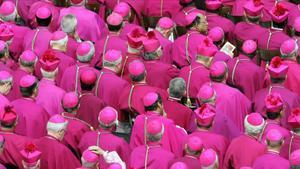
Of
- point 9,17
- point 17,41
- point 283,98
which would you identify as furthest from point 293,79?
point 9,17

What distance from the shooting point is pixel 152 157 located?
53.3ft

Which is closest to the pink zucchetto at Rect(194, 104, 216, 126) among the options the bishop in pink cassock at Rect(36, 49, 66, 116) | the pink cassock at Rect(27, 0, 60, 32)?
the bishop in pink cassock at Rect(36, 49, 66, 116)

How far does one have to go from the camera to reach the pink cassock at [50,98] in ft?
59.9

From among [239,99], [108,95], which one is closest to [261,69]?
[239,99]

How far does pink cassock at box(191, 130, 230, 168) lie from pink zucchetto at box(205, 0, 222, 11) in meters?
4.22

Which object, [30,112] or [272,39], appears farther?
[272,39]

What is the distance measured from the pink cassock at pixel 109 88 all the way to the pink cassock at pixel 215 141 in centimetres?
203

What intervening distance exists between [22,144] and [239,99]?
333 centimetres

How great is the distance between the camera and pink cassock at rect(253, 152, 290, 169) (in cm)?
1591

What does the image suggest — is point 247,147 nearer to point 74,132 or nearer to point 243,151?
point 243,151

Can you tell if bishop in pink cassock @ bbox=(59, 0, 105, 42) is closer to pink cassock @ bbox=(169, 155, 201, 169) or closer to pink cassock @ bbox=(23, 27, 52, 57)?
pink cassock @ bbox=(23, 27, 52, 57)

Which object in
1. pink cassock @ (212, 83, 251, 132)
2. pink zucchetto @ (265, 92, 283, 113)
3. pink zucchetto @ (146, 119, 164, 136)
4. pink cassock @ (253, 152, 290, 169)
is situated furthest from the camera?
pink cassock @ (212, 83, 251, 132)

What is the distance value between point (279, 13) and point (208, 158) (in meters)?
4.36

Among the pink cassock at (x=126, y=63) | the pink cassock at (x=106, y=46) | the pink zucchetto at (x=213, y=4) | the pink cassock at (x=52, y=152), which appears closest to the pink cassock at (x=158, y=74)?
the pink cassock at (x=126, y=63)
